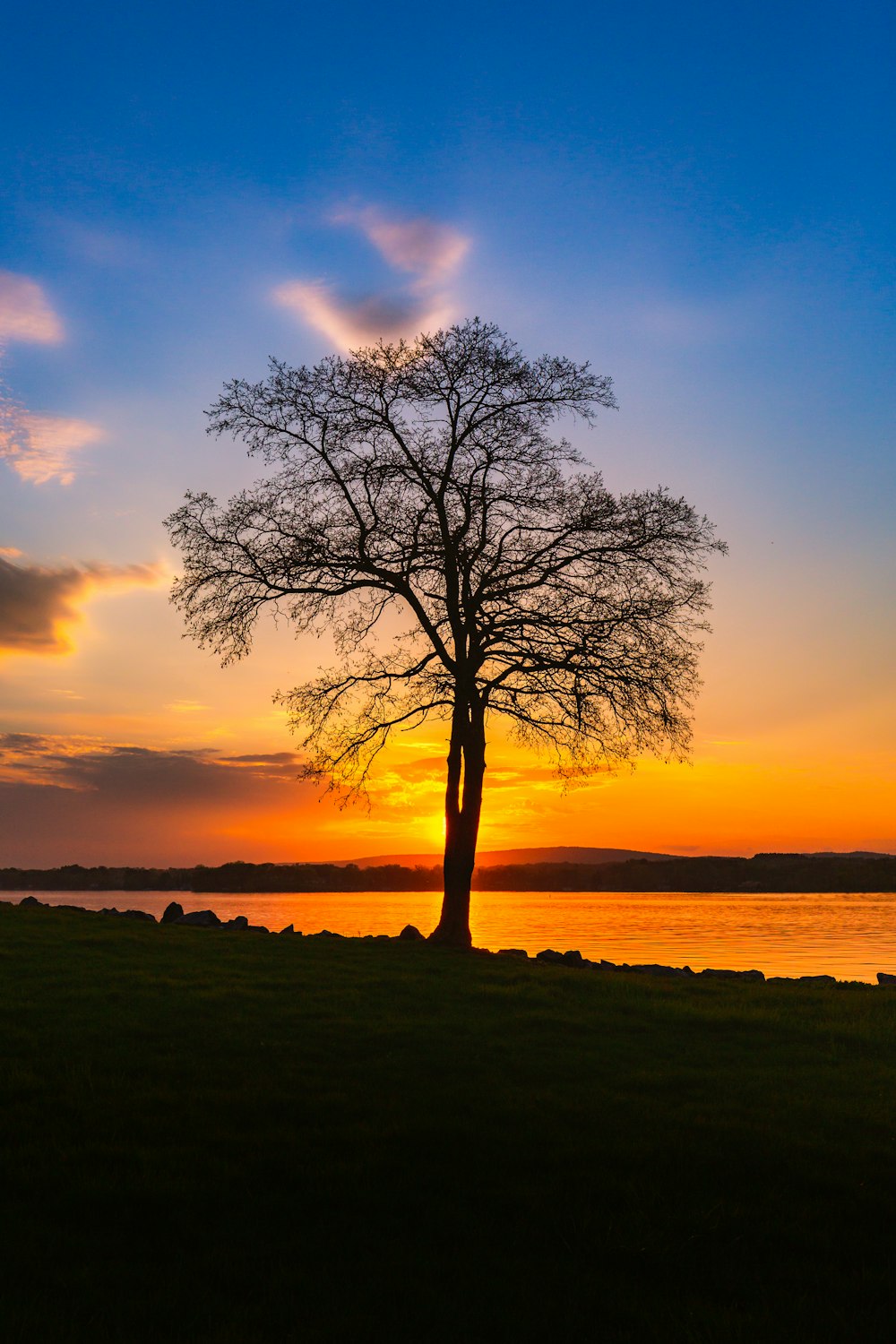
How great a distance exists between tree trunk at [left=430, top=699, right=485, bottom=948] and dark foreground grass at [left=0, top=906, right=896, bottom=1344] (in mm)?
10622

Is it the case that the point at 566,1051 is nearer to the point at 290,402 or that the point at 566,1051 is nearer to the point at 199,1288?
the point at 199,1288

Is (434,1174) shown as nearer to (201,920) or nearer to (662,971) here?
(662,971)

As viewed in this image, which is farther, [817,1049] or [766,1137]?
[817,1049]

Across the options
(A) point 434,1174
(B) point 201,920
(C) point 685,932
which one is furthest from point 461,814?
(C) point 685,932

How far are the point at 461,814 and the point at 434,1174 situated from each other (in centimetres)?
1849

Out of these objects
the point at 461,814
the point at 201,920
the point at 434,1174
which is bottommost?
the point at 434,1174

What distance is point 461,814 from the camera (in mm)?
26000

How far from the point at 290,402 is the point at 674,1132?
22970mm

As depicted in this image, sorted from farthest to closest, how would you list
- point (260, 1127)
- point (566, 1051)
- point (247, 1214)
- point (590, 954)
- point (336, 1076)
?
point (590, 954) → point (566, 1051) → point (336, 1076) → point (260, 1127) → point (247, 1214)

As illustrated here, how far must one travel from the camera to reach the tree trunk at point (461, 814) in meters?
25.7

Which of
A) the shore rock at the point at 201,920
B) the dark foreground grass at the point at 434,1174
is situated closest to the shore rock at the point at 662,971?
the dark foreground grass at the point at 434,1174

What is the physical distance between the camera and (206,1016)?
45.5 ft

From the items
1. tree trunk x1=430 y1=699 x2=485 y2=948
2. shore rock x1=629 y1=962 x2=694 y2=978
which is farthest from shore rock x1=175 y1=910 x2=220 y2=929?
shore rock x1=629 y1=962 x2=694 y2=978

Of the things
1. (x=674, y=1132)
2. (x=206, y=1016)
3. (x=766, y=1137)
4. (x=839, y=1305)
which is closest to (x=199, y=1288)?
(x=839, y=1305)
